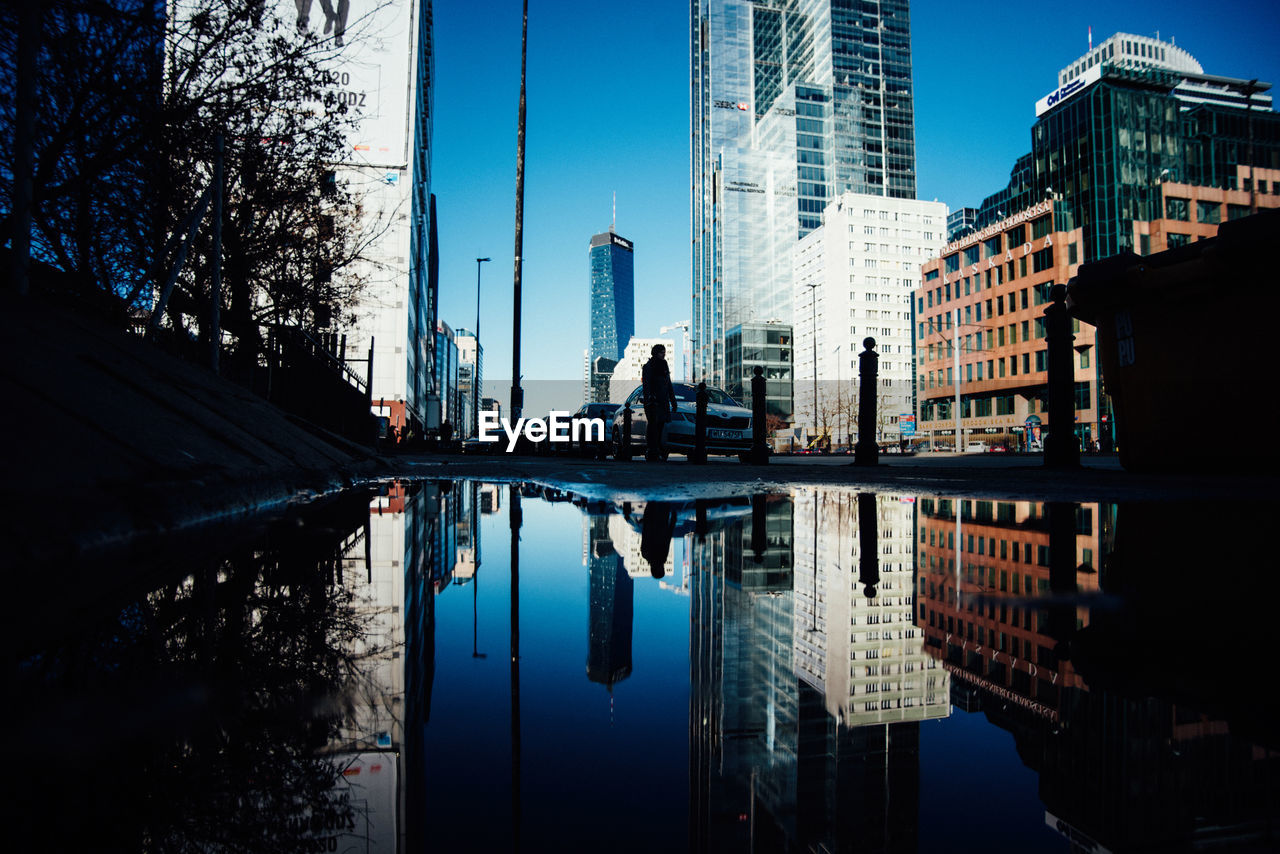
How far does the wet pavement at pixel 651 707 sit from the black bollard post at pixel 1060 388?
21.4 feet

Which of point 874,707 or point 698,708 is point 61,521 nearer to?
point 698,708

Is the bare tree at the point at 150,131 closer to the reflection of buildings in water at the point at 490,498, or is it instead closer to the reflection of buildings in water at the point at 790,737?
the reflection of buildings in water at the point at 490,498

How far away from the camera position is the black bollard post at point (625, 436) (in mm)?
13617

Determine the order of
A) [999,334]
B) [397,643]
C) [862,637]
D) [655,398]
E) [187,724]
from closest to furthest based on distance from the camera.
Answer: [187,724]
[397,643]
[862,637]
[655,398]
[999,334]

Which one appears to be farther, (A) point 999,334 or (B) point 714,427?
(A) point 999,334

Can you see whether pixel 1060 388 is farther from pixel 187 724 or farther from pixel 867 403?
pixel 187 724

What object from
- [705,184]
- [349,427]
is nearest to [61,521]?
[349,427]

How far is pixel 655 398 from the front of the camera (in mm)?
11531

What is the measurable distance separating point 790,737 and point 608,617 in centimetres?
75

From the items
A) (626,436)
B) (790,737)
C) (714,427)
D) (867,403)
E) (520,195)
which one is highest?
(520,195)

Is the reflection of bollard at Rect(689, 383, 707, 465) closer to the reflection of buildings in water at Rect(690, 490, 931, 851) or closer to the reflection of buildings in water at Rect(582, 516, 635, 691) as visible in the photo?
the reflection of buildings in water at Rect(582, 516, 635, 691)

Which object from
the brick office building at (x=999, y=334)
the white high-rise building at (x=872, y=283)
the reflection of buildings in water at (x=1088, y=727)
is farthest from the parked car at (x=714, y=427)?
the white high-rise building at (x=872, y=283)

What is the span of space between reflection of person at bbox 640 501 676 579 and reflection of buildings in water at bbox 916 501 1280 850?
0.81 m

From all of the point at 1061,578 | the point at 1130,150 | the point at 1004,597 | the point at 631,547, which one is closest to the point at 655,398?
the point at 631,547
